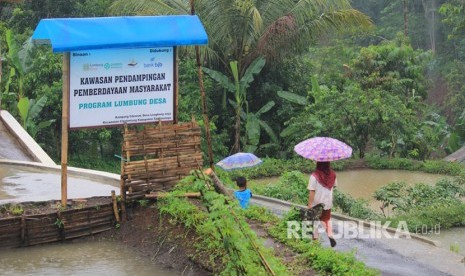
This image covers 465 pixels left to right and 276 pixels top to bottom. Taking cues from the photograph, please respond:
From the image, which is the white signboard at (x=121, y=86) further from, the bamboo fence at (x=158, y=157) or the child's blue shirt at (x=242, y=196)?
the child's blue shirt at (x=242, y=196)

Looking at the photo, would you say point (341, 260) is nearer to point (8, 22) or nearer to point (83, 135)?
point (83, 135)

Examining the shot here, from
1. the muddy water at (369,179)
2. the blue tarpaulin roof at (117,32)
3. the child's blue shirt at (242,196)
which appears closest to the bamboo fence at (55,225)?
the child's blue shirt at (242,196)

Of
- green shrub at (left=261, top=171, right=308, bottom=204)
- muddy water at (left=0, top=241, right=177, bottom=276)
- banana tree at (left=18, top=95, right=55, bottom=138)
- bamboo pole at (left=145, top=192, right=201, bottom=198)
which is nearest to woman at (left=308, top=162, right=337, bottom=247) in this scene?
bamboo pole at (left=145, top=192, right=201, bottom=198)

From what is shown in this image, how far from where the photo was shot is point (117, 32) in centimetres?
1101

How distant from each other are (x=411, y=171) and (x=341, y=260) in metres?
13.9

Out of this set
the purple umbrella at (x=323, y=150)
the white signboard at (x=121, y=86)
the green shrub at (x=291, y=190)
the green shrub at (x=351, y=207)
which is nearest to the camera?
the purple umbrella at (x=323, y=150)

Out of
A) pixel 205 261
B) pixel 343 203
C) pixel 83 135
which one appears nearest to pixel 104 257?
pixel 205 261

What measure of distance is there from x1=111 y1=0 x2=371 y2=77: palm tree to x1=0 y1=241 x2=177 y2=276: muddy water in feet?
42.6

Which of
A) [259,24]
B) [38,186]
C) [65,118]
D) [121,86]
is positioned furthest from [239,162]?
[259,24]

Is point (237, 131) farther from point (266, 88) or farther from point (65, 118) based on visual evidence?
point (65, 118)

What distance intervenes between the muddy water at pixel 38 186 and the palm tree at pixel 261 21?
9.05 metres

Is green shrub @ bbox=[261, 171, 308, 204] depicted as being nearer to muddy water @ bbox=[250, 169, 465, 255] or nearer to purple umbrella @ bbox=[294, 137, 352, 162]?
muddy water @ bbox=[250, 169, 465, 255]

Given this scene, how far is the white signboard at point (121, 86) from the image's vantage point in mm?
10923

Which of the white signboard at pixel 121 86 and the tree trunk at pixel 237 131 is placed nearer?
the white signboard at pixel 121 86
